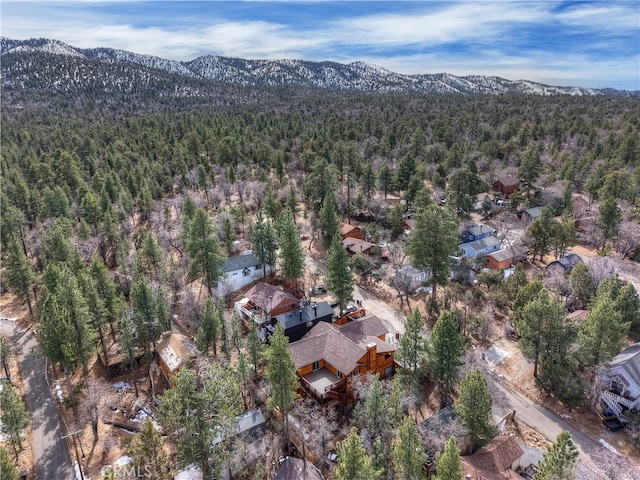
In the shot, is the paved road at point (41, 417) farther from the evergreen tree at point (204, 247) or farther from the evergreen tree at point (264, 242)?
the evergreen tree at point (264, 242)

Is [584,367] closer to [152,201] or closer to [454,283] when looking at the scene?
[454,283]

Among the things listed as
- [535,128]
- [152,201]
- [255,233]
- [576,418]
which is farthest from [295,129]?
A: [576,418]

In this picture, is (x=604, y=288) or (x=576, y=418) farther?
(x=604, y=288)

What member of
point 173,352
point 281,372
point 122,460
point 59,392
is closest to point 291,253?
point 173,352

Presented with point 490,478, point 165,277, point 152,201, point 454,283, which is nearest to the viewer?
point 490,478

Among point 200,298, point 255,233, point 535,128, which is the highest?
point 535,128

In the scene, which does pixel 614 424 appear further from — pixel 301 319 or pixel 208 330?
pixel 208 330

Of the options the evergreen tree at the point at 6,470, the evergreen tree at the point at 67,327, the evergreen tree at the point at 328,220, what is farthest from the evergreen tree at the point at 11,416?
the evergreen tree at the point at 328,220
